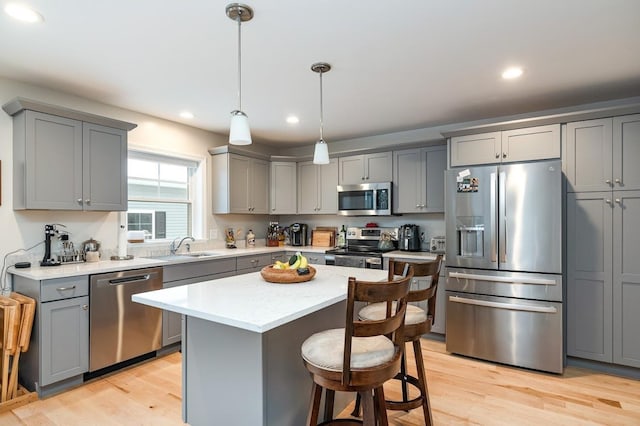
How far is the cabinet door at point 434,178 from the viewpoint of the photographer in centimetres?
415

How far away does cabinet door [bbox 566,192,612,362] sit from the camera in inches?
121

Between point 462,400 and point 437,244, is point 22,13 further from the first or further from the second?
point 437,244

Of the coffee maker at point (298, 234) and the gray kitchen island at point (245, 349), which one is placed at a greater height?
the coffee maker at point (298, 234)

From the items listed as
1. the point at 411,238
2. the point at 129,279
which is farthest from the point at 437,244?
the point at 129,279

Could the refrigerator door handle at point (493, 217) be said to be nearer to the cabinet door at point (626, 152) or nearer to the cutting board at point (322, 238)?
the cabinet door at point (626, 152)

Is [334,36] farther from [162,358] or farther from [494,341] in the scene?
[162,358]

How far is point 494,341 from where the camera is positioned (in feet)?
10.6

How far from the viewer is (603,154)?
3.06 metres

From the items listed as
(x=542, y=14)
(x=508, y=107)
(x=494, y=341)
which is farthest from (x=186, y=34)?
(x=494, y=341)

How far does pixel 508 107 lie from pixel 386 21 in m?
2.22

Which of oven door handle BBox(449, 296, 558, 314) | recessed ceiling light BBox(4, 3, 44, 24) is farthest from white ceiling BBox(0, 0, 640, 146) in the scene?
oven door handle BBox(449, 296, 558, 314)

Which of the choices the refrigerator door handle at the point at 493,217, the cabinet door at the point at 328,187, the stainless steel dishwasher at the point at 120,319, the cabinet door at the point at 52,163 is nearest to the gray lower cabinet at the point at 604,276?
the refrigerator door handle at the point at 493,217

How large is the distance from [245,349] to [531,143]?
310cm

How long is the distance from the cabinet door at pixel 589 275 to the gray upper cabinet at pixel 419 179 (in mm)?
1329
